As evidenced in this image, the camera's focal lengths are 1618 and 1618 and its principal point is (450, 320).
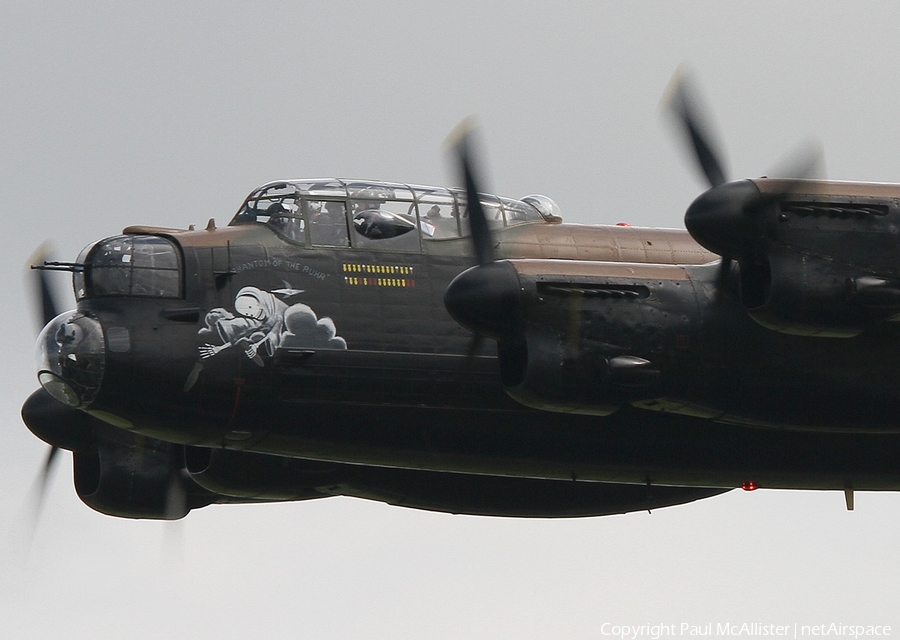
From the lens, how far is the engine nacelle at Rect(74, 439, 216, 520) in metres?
27.5

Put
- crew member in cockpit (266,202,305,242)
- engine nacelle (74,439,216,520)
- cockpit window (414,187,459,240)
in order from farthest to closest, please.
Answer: engine nacelle (74,439,216,520) < cockpit window (414,187,459,240) < crew member in cockpit (266,202,305,242)

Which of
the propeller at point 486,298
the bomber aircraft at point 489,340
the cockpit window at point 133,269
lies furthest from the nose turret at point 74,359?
the propeller at point 486,298

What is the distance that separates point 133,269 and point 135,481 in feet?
18.6

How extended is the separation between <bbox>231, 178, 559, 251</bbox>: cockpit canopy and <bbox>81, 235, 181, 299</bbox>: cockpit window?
149cm

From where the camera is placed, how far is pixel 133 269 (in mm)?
23109

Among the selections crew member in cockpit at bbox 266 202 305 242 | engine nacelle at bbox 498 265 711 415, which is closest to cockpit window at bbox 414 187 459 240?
crew member in cockpit at bbox 266 202 305 242

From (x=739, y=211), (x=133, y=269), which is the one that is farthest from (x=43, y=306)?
(x=739, y=211)

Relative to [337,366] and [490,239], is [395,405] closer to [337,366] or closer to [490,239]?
[337,366]

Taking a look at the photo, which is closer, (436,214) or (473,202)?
(473,202)

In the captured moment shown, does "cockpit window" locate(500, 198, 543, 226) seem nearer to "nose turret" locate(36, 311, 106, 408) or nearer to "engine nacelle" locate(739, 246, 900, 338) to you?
"engine nacelle" locate(739, 246, 900, 338)

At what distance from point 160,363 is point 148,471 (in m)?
5.71

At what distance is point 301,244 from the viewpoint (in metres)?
23.7

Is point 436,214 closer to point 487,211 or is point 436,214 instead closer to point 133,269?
point 487,211

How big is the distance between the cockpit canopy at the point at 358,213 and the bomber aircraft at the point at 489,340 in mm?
33
